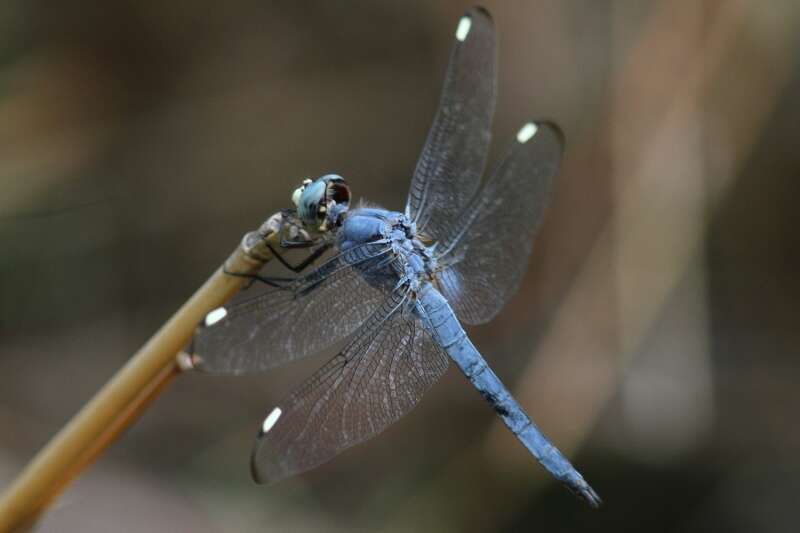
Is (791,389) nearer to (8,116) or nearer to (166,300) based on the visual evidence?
(166,300)

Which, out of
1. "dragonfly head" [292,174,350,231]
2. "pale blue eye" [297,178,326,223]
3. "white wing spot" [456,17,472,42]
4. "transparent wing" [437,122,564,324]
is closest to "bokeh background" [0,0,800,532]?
"transparent wing" [437,122,564,324]

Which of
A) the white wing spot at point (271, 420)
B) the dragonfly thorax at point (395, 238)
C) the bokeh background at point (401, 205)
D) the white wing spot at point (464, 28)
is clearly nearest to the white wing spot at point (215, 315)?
the white wing spot at point (271, 420)

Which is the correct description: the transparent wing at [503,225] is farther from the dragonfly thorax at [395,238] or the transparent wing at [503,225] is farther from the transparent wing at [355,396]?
the transparent wing at [355,396]

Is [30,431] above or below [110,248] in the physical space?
below

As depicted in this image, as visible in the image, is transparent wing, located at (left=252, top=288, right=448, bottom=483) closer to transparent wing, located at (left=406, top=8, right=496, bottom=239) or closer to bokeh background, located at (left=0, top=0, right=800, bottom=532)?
transparent wing, located at (left=406, top=8, right=496, bottom=239)

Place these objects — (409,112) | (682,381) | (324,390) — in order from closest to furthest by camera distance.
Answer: (324,390) → (682,381) → (409,112)

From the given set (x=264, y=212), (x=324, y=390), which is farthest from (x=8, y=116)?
(x=324, y=390)

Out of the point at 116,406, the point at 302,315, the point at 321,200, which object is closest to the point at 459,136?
the point at 321,200

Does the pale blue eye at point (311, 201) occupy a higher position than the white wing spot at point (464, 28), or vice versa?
the white wing spot at point (464, 28)
